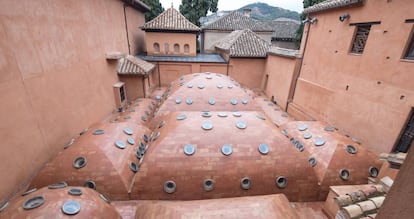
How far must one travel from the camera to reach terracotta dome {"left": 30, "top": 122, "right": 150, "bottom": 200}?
6.54m

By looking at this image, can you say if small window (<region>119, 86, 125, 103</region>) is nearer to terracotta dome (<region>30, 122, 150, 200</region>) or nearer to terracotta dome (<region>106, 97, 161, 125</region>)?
terracotta dome (<region>106, 97, 161, 125</region>)

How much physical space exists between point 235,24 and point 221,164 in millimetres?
24333

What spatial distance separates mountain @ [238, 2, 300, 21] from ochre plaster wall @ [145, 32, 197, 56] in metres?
64.3

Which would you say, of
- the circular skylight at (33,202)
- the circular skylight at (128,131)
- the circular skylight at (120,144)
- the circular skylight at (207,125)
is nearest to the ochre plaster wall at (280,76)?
the circular skylight at (207,125)

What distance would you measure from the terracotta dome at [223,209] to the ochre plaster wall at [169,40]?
17195 mm

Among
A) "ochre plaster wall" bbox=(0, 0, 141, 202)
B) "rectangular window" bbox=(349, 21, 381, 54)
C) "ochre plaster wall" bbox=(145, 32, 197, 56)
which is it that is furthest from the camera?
"ochre plaster wall" bbox=(145, 32, 197, 56)

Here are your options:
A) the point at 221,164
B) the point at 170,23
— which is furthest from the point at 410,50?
the point at 170,23

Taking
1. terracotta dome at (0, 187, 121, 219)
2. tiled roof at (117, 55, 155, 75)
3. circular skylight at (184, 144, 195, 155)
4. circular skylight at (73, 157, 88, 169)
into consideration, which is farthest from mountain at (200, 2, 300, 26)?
terracotta dome at (0, 187, 121, 219)

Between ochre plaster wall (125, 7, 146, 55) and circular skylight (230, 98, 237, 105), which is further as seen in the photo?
ochre plaster wall (125, 7, 146, 55)

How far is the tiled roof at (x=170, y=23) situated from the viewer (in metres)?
18.5

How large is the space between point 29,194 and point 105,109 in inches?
294

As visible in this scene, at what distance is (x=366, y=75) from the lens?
891 cm

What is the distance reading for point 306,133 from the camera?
28.6 ft

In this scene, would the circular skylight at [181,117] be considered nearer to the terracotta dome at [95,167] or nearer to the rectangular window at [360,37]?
the terracotta dome at [95,167]
